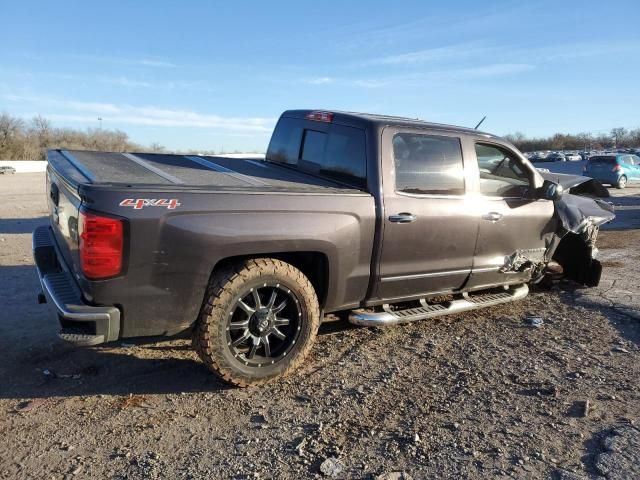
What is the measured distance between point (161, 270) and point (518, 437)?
240cm

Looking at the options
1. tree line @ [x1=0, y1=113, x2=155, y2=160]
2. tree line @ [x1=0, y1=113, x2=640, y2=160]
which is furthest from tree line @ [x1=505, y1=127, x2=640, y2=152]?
tree line @ [x1=0, y1=113, x2=155, y2=160]

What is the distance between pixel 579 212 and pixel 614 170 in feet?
66.2

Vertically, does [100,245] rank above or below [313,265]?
above

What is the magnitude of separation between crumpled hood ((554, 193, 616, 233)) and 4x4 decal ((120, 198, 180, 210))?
4.16 meters

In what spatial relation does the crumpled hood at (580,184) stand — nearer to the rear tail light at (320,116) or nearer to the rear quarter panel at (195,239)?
the rear tail light at (320,116)

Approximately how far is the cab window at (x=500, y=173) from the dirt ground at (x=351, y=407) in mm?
1303

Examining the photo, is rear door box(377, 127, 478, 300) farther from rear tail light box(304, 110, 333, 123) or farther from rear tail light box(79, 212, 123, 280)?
rear tail light box(79, 212, 123, 280)

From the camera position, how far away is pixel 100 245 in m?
3.04

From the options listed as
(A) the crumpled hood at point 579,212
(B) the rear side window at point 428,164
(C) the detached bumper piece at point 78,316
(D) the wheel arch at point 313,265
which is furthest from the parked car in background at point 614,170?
(C) the detached bumper piece at point 78,316

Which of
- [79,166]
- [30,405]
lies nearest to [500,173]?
[79,166]

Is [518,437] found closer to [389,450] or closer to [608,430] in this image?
[608,430]

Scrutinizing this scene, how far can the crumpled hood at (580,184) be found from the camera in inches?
245

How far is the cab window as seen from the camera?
5000mm

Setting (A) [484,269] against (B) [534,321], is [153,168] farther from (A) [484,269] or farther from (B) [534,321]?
(B) [534,321]
